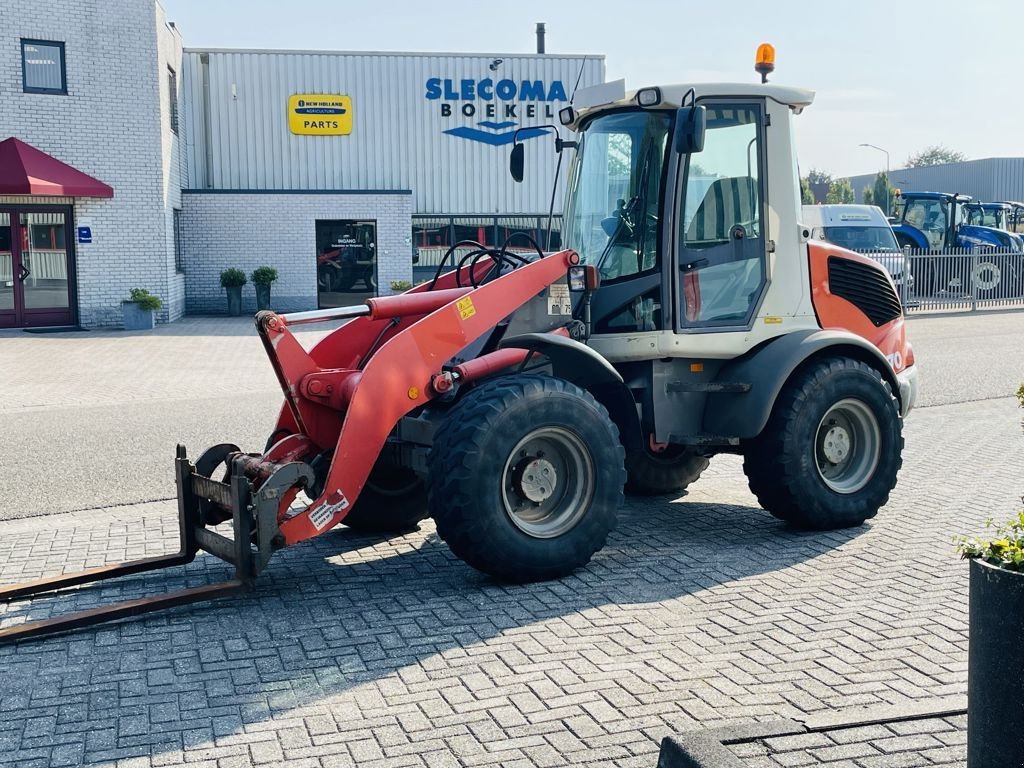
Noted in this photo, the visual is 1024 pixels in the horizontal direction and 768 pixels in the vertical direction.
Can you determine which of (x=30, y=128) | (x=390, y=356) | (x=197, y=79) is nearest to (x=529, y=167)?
(x=197, y=79)

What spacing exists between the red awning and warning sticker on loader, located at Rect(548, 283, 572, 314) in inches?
→ 726

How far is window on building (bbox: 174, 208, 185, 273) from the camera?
93.1ft

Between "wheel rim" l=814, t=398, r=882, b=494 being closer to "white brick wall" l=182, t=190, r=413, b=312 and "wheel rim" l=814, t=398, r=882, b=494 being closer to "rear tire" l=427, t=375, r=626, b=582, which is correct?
"rear tire" l=427, t=375, r=626, b=582

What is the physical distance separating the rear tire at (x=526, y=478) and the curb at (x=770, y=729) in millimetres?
2097

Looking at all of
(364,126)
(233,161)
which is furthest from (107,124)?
(364,126)

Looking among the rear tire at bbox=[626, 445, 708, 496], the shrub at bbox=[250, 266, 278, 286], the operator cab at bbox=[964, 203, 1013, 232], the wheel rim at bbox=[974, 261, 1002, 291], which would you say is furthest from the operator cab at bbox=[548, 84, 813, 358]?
the operator cab at bbox=[964, 203, 1013, 232]

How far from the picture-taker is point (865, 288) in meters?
8.28

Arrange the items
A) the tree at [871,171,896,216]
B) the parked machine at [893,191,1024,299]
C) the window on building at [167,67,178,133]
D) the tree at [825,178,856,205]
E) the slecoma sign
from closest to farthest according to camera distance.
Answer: the window on building at [167,67,178,133], the parked machine at [893,191,1024,299], the slecoma sign, the tree at [871,171,896,216], the tree at [825,178,856,205]

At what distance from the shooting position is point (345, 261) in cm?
3050

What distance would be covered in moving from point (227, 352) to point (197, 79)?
13.2m

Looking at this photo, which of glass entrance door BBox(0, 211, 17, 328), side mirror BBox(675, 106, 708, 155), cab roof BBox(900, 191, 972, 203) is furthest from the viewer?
cab roof BBox(900, 191, 972, 203)

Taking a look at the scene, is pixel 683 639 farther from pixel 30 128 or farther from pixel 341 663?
pixel 30 128

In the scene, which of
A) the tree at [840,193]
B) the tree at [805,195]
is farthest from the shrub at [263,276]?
the tree at [840,193]

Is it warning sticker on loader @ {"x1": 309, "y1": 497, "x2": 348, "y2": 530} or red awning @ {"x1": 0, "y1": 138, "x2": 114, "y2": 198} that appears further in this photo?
red awning @ {"x1": 0, "y1": 138, "x2": 114, "y2": 198}
